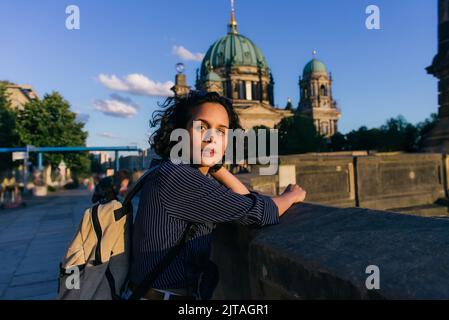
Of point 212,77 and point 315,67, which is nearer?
point 212,77

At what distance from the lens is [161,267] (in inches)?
59.7

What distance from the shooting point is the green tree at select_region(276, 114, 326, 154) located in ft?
161

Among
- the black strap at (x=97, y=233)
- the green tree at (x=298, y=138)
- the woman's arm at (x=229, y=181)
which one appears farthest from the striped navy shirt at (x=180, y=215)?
the green tree at (x=298, y=138)

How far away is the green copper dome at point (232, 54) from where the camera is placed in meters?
72.1

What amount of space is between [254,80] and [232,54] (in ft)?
24.9

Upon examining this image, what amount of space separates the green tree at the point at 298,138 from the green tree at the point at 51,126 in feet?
94.4

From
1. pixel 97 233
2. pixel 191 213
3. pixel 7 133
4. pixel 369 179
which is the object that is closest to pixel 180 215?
pixel 191 213

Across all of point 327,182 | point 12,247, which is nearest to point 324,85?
point 327,182

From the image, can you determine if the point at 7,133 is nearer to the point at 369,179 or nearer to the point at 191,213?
the point at 369,179

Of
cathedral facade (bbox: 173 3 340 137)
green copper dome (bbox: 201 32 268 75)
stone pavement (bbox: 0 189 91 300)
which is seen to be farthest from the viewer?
green copper dome (bbox: 201 32 268 75)

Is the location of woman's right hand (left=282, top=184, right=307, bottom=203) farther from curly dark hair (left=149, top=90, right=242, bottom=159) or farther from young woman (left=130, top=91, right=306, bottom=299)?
curly dark hair (left=149, top=90, right=242, bottom=159)

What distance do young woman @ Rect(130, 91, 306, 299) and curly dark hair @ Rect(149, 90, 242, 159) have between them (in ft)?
0.27

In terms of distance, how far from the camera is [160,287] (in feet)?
5.03

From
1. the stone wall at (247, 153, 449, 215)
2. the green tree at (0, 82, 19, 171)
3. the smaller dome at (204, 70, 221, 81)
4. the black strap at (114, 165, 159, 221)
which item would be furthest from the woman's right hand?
the smaller dome at (204, 70, 221, 81)
